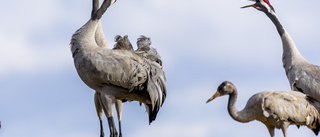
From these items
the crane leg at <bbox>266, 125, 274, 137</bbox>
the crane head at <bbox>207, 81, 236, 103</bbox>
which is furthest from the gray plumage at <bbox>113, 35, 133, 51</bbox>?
the crane leg at <bbox>266, 125, 274, 137</bbox>

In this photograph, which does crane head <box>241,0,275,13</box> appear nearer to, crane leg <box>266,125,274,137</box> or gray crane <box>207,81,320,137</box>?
gray crane <box>207,81,320,137</box>

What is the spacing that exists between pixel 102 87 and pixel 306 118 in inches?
113

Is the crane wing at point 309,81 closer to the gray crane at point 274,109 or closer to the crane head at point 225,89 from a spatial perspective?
the gray crane at point 274,109

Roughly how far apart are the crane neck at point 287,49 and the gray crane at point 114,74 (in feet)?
9.25

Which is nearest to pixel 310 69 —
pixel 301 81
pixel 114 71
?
pixel 301 81

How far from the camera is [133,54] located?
9.13 metres

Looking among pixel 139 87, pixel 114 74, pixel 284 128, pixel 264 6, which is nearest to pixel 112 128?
pixel 139 87

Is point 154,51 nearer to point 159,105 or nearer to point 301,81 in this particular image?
point 159,105

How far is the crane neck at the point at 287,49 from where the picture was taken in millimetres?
11141

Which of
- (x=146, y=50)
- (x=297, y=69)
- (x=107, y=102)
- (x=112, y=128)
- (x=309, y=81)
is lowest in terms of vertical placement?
(x=112, y=128)

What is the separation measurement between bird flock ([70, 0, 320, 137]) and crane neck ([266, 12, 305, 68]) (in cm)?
Result: 114

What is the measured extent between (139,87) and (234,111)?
1.44 meters

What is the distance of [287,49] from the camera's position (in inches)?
450

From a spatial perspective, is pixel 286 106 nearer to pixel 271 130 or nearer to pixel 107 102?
pixel 271 130
